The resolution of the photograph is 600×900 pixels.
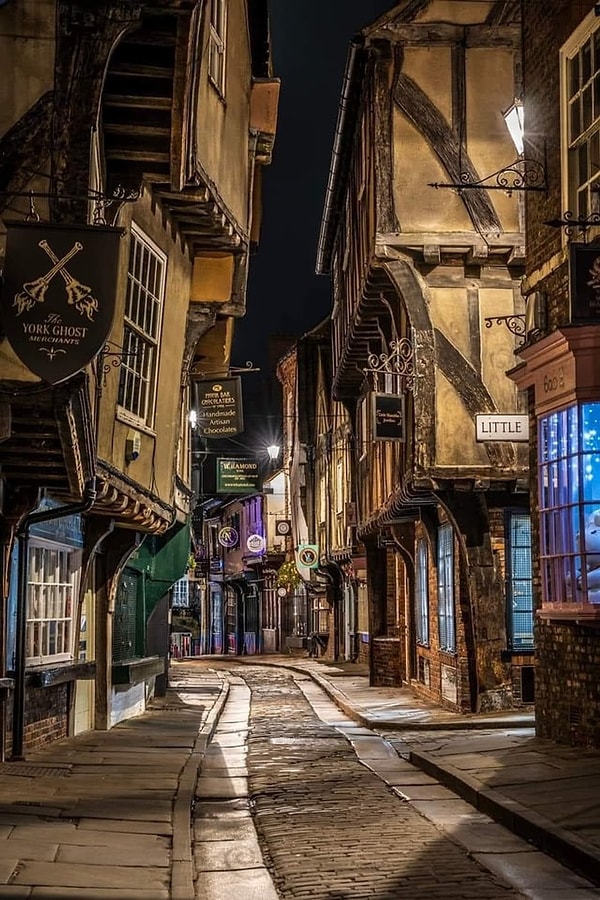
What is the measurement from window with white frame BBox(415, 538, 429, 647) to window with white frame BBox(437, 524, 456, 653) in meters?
1.30

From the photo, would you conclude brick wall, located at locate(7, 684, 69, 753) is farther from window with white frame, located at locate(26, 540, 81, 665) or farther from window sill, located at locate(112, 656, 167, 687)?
window sill, located at locate(112, 656, 167, 687)

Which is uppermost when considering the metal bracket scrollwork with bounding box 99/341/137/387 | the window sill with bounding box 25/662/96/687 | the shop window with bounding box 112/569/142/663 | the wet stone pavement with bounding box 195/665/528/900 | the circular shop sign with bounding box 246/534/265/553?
the metal bracket scrollwork with bounding box 99/341/137/387

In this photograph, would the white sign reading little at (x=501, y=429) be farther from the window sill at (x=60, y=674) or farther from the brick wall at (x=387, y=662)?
the brick wall at (x=387, y=662)

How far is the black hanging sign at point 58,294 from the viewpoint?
29.2ft

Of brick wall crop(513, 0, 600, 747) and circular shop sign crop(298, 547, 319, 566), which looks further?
circular shop sign crop(298, 547, 319, 566)

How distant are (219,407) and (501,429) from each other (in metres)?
7.58

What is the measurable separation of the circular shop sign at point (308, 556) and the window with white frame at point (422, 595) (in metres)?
15.3

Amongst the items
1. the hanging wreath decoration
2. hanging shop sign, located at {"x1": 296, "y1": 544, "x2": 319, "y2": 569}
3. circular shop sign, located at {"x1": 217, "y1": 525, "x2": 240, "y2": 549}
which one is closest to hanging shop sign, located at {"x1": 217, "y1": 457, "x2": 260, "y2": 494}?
hanging shop sign, located at {"x1": 296, "y1": 544, "x2": 319, "y2": 569}

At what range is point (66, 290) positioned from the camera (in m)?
8.99

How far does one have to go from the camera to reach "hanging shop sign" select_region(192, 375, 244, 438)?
2219 cm

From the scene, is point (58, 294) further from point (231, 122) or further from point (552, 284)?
point (231, 122)

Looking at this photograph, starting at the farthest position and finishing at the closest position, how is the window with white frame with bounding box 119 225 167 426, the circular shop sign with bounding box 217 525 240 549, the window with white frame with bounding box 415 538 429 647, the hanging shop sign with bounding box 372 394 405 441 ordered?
1. the circular shop sign with bounding box 217 525 240 549
2. the window with white frame with bounding box 415 538 429 647
3. the hanging shop sign with bounding box 372 394 405 441
4. the window with white frame with bounding box 119 225 167 426

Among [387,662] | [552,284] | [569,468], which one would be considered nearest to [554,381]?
[569,468]

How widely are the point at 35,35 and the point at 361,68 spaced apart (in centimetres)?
1148
